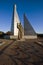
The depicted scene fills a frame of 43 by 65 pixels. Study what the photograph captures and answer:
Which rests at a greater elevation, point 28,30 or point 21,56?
point 28,30

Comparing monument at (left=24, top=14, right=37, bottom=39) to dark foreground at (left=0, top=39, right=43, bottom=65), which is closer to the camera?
dark foreground at (left=0, top=39, right=43, bottom=65)

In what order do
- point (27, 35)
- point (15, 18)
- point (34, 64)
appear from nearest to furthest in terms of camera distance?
1. point (34, 64)
2. point (27, 35)
3. point (15, 18)

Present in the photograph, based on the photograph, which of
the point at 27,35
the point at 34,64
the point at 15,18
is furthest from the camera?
the point at 15,18

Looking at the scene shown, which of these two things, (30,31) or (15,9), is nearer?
(30,31)

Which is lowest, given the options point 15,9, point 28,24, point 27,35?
point 27,35

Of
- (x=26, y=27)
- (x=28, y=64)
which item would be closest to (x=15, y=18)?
(x=26, y=27)

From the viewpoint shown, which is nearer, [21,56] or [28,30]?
[21,56]

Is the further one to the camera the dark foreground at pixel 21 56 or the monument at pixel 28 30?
the monument at pixel 28 30

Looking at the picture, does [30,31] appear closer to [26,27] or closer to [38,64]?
[26,27]

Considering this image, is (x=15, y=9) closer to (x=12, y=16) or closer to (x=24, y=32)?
(x=12, y=16)

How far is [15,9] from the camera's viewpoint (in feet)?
128

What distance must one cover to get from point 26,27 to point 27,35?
214 centimetres

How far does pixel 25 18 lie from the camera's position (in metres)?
37.6

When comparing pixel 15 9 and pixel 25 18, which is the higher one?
pixel 15 9
